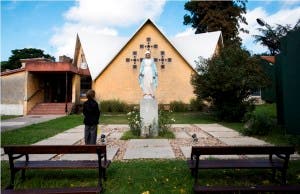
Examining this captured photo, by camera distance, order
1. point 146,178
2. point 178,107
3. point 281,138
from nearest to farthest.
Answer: point 146,178
point 281,138
point 178,107

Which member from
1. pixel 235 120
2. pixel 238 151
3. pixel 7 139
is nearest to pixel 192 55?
pixel 235 120

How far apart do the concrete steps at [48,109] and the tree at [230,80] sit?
11.4 m

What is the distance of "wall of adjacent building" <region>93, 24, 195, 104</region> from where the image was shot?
29438mm

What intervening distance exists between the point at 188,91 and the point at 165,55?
364 centimetres

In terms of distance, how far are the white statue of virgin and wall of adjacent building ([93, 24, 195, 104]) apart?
1633 cm

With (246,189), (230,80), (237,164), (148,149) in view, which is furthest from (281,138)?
(246,189)

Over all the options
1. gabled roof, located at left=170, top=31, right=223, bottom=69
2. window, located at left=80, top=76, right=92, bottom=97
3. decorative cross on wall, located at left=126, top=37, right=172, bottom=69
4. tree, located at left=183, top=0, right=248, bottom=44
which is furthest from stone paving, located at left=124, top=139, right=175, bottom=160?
tree, located at left=183, top=0, right=248, bottom=44

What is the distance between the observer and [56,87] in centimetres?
3080

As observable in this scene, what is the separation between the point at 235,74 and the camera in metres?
17.4

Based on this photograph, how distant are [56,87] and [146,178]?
85.5 feet

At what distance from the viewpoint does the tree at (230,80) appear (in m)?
17.5

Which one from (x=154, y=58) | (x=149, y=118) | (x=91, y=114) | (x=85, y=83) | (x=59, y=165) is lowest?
(x=59, y=165)

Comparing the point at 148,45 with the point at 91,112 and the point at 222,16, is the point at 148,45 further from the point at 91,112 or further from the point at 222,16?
the point at 91,112

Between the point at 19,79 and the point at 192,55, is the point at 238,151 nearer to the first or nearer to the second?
the point at 19,79
